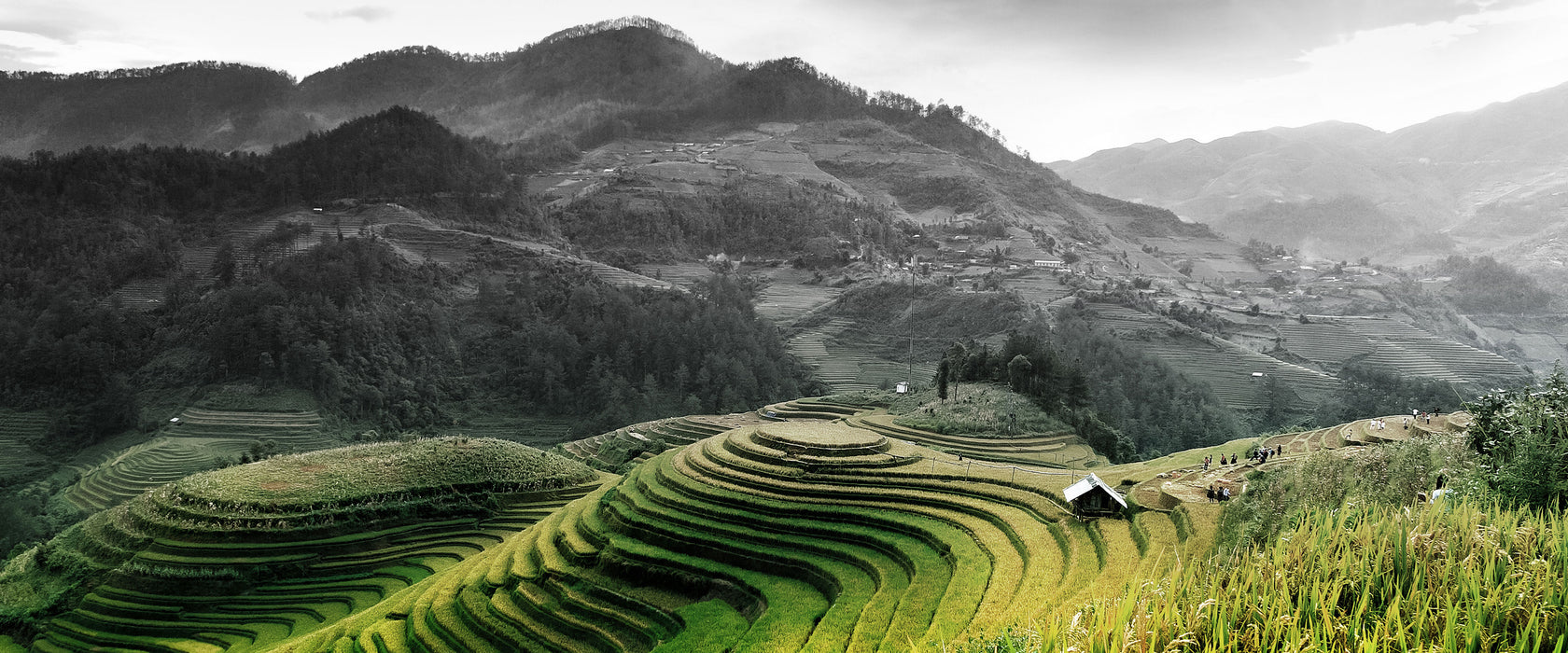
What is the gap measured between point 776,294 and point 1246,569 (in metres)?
83.0

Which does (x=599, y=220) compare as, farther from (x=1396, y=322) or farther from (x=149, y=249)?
(x=1396, y=322)

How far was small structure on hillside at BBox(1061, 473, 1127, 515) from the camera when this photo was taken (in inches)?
719

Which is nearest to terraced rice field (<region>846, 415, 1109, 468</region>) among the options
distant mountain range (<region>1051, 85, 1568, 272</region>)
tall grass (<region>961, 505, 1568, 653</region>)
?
tall grass (<region>961, 505, 1568, 653</region>)

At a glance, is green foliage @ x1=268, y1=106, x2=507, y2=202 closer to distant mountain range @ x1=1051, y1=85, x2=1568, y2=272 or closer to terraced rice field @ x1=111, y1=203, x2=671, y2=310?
terraced rice field @ x1=111, y1=203, x2=671, y2=310

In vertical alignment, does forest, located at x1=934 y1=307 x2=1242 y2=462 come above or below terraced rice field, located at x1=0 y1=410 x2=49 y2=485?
above

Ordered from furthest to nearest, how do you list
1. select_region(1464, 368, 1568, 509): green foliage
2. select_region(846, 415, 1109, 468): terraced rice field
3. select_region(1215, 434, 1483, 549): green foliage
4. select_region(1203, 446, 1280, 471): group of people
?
select_region(846, 415, 1109, 468): terraced rice field < select_region(1203, 446, 1280, 471): group of people < select_region(1215, 434, 1483, 549): green foliage < select_region(1464, 368, 1568, 509): green foliage

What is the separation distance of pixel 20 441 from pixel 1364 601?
64686 mm

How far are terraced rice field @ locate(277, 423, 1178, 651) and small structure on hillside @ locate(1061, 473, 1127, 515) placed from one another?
1.65ft

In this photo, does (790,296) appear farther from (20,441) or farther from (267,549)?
(267,549)

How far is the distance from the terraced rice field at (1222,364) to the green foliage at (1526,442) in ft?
144

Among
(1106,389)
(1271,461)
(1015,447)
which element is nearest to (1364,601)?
(1271,461)

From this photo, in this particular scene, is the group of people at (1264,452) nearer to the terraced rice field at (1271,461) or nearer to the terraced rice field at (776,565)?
the terraced rice field at (1271,461)

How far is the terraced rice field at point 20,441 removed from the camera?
140 feet

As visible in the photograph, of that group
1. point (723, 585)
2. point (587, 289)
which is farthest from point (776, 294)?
point (723, 585)
